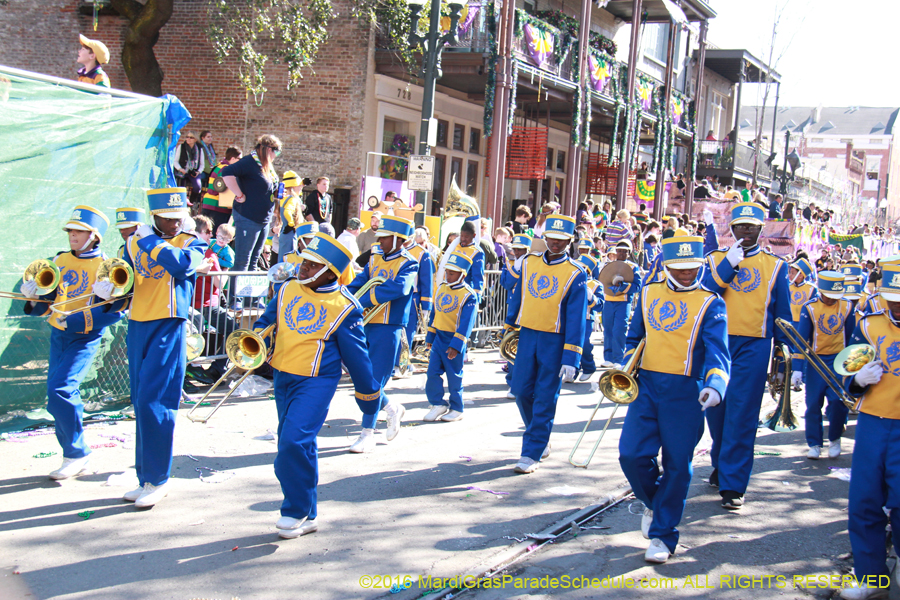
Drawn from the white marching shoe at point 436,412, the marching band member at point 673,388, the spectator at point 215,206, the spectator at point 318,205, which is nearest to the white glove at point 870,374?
the marching band member at point 673,388

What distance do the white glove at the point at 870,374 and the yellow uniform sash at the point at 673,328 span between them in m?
0.91

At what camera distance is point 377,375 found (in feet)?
23.9

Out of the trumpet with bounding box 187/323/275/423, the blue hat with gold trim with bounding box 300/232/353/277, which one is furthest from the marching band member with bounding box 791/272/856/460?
the trumpet with bounding box 187/323/275/423

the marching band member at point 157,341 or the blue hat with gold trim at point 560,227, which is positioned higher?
the blue hat with gold trim at point 560,227

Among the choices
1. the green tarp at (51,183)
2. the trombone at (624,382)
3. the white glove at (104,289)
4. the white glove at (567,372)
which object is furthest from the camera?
the green tarp at (51,183)

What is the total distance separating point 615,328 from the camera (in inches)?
457

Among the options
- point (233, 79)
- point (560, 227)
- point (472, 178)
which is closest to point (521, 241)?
point (560, 227)

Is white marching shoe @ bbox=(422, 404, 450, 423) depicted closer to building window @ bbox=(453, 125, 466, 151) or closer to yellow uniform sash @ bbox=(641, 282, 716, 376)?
yellow uniform sash @ bbox=(641, 282, 716, 376)

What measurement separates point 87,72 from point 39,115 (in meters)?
2.00

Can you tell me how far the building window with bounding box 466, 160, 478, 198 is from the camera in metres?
21.7

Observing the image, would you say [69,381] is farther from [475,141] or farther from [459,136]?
[475,141]

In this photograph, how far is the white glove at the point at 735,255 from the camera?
6102 millimetres

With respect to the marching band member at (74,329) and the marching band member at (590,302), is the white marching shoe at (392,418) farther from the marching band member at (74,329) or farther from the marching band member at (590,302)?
the marching band member at (590,302)

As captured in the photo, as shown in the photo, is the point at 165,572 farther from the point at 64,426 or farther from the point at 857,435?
the point at 857,435
